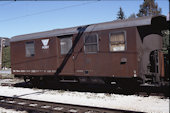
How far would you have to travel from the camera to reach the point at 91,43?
10359 mm

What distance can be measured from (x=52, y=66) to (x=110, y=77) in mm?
3773

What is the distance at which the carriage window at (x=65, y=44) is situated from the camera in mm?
11150

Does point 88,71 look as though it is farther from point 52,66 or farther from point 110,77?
point 52,66

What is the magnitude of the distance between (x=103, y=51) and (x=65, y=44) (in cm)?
251

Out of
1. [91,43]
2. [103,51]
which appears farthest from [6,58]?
[103,51]

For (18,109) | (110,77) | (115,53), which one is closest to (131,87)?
(110,77)

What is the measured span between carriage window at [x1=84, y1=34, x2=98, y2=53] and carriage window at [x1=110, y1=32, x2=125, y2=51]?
3.00 feet

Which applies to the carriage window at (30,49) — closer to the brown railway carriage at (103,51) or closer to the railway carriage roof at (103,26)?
the brown railway carriage at (103,51)

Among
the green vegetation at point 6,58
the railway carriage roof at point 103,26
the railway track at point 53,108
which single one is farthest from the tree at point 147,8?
the railway track at point 53,108

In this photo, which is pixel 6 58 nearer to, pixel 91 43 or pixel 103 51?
pixel 91 43

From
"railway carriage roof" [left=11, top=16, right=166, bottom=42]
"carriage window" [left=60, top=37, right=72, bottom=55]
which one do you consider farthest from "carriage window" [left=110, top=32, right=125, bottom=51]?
"carriage window" [left=60, top=37, right=72, bottom=55]

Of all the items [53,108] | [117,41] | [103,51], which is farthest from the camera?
[103,51]

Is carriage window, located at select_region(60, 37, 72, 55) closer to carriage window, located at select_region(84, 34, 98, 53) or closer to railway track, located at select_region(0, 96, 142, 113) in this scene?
carriage window, located at select_region(84, 34, 98, 53)

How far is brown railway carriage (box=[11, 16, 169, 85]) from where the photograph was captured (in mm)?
9141
